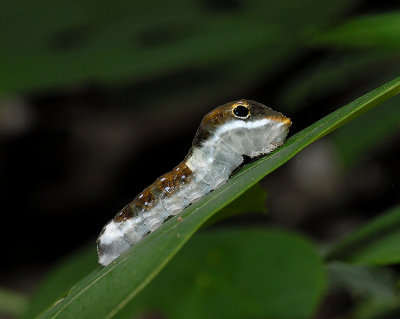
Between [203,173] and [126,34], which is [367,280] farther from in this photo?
[126,34]

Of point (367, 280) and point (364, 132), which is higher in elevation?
point (364, 132)

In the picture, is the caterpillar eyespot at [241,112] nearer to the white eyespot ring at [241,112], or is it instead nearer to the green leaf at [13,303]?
the white eyespot ring at [241,112]

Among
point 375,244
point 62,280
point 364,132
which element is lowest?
point 364,132

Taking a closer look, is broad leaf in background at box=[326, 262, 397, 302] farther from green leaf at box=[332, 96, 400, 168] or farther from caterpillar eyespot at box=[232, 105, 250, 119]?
caterpillar eyespot at box=[232, 105, 250, 119]

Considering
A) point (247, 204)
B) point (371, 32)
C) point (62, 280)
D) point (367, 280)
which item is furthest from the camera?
point (367, 280)

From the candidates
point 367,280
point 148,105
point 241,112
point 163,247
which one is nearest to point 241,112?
point 241,112

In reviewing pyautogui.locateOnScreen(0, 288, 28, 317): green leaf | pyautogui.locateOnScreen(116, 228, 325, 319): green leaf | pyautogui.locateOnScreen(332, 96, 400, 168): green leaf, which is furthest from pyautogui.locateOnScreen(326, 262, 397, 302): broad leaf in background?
pyautogui.locateOnScreen(0, 288, 28, 317): green leaf

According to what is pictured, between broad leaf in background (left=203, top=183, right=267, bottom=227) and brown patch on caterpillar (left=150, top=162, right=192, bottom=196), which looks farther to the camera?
brown patch on caterpillar (left=150, top=162, right=192, bottom=196)
